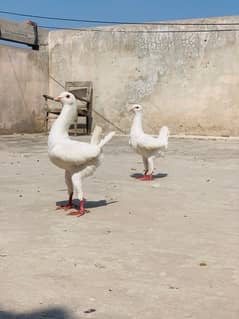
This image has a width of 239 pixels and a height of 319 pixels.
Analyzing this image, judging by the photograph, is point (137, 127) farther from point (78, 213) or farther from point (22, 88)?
point (22, 88)

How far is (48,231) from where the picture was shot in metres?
3.89

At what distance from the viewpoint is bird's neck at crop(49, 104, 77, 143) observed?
15.6ft

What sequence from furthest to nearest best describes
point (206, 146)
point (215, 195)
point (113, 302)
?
point (206, 146) → point (215, 195) → point (113, 302)

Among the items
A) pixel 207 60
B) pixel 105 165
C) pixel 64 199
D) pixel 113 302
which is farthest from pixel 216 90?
pixel 113 302

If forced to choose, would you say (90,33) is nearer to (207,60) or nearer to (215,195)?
(207,60)

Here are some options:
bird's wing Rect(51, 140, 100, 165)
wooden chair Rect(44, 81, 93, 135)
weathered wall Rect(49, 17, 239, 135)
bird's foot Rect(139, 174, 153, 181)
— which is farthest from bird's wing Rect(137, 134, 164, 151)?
wooden chair Rect(44, 81, 93, 135)

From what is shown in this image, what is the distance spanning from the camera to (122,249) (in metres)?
3.41

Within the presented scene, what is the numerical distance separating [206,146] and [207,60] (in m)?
3.51

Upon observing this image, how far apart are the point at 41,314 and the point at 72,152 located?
93.0 inches

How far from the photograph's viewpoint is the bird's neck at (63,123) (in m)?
4.76

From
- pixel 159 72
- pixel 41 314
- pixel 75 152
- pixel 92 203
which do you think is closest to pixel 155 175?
pixel 92 203

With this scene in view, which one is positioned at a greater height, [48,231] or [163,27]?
[163,27]

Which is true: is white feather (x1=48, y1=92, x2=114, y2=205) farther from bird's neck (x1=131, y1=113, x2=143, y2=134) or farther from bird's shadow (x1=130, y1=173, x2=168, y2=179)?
bird's shadow (x1=130, y1=173, x2=168, y2=179)

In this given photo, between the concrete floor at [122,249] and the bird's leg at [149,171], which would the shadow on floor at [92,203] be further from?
the bird's leg at [149,171]
